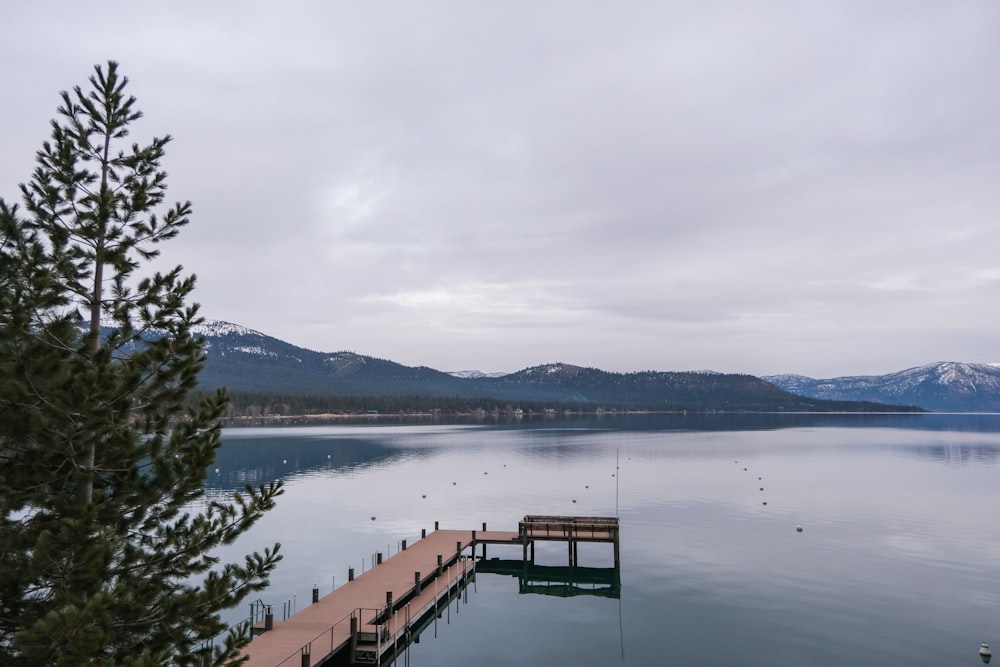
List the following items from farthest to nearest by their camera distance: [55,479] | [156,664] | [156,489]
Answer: [156,489] → [55,479] → [156,664]

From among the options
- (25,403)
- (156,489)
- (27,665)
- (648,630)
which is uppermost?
(25,403)

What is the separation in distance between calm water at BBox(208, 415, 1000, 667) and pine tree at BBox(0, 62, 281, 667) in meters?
19.2

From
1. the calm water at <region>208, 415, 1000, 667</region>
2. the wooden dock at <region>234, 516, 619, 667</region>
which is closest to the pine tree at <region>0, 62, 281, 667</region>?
the wooden dock at <region>234, 516, 619, 667</region>

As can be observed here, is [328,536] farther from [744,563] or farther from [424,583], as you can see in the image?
[744,563]

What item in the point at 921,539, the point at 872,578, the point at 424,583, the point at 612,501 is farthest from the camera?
the point at 612,501

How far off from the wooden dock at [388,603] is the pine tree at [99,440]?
585 cm

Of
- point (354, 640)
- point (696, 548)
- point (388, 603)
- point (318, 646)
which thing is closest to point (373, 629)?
point (354, 640)

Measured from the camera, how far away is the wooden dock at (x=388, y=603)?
28.7 m

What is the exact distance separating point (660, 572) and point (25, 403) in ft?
138

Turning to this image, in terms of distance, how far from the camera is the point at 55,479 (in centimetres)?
1492

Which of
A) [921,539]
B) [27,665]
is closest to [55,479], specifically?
[27,665]

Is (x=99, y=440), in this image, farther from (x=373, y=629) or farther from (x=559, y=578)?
(x=559, y=578)

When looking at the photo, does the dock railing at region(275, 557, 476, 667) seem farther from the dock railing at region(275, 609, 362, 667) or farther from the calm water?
the calm water

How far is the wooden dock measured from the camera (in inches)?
1129
